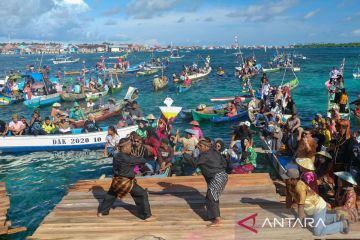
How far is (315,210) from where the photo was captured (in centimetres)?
775

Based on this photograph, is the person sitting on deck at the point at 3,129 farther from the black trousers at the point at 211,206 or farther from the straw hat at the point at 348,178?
the straw hat at the point at 348,178

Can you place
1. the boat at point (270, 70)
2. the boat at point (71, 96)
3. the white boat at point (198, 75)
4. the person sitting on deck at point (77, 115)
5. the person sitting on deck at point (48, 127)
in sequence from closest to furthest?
1. the person sitting on deck at point (48, 127)
2. the person sitting on deck at point (77, 115)
3. the boat at point (71, 96)
4. the white boat at point (198, 75)
5. the boat at point (270, 70)

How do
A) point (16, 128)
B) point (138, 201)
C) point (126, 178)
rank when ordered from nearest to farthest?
point (126, 178) < point (138, 201) < point (16, 128)

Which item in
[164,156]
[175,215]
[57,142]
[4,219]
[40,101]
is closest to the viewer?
[175,215]

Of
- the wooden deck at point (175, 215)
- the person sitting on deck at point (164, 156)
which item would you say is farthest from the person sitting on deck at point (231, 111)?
the wooden deck at point (175, 215)

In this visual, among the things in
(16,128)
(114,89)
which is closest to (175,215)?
(16,128)

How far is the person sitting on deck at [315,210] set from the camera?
7.62m

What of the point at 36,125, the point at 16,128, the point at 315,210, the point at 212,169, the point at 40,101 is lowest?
the point at 40,101

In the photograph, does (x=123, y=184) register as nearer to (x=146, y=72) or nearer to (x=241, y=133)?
(x=241, y=133)

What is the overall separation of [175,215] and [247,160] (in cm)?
520

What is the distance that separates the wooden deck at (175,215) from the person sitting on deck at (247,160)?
173 centimetres

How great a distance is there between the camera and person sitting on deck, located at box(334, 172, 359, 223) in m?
8.27

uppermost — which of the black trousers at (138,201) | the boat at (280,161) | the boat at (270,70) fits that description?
the boat at (270,70)

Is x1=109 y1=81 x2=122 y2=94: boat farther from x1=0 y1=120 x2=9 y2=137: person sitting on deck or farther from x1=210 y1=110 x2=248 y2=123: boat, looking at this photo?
x1=0 y1=120 x2=9 y2=137: person sitting on deck
